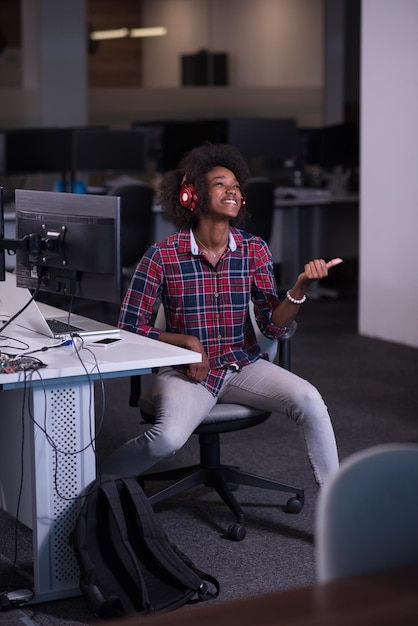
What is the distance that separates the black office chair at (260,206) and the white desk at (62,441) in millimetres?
4285

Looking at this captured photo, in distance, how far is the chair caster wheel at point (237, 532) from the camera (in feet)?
10.3

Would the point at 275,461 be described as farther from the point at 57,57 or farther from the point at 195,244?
the point at 57,57

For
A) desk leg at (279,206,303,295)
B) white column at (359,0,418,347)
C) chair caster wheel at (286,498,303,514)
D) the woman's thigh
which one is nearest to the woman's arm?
the woman's thigh

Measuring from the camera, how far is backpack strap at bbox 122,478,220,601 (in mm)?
2615

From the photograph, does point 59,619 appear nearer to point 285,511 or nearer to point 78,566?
point 78,566

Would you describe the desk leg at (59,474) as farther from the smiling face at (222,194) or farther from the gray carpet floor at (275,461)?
the smiling face at (222,194)

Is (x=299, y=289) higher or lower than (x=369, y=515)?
higher

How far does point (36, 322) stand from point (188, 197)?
2.03 feet

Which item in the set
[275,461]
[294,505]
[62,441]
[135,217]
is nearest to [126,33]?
[135,217]

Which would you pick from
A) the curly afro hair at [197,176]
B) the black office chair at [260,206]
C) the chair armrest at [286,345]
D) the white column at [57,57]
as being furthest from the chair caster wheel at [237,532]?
the white column at [57,57]

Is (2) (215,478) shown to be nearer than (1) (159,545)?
No

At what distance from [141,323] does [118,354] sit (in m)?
0.40

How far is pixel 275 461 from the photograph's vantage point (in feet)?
12.8

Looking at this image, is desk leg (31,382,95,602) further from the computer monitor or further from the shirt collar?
the shirt collar
